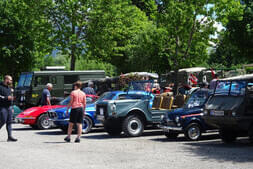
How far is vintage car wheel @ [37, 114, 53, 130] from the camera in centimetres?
1855

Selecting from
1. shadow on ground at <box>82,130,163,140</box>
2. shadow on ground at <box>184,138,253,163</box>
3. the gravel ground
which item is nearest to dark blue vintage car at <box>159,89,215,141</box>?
the gravel ground

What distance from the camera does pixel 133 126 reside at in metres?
15.3

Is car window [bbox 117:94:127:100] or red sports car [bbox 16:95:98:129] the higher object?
car window [bbox 117:94:127:100]

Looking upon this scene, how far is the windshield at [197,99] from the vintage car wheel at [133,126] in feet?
5.69

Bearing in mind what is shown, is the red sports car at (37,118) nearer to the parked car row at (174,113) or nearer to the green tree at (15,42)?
the parked car row at (174,113)

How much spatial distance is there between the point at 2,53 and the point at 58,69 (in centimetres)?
1344

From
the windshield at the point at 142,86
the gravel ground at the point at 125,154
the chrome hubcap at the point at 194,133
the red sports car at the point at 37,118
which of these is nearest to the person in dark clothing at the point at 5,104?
the gravel ground at the point at 125,154

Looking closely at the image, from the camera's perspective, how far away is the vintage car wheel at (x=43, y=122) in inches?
730

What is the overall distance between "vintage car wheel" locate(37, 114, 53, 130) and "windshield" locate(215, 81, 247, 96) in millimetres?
7950

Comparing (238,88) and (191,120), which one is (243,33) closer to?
(191,120)

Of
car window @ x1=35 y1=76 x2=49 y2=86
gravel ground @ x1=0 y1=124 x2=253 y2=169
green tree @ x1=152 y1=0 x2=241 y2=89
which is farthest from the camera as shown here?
car window @ x1=35 y1=76 x2=49 y2=86

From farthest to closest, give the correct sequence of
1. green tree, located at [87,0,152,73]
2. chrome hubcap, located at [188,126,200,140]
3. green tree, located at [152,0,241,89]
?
green tree, located at [87,0,152,73] < green tree, located at [152,0,241,89] < chrome hubcap, located at [188,126,200,140]

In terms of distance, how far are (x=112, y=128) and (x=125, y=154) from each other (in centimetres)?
513

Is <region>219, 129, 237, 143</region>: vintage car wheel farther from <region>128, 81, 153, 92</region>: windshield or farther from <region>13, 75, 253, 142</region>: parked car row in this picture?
<region>128, 81, 153, 92</region>: windshield
